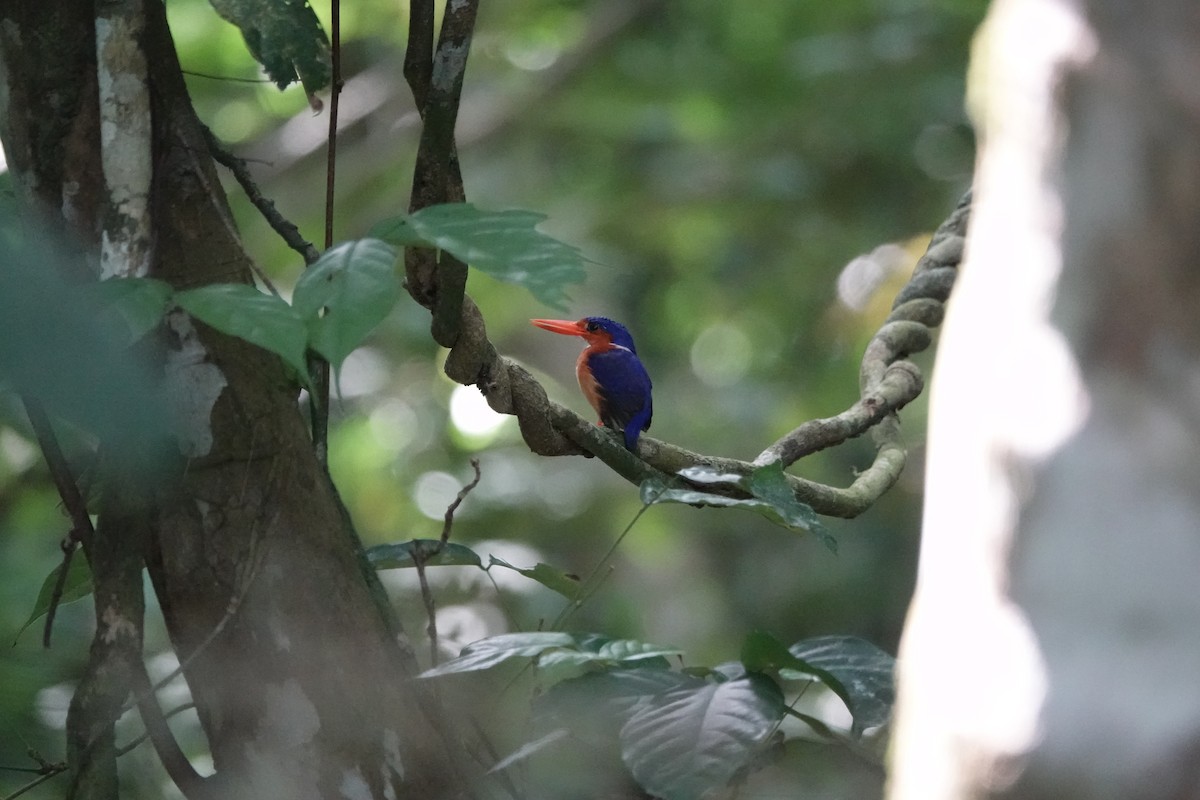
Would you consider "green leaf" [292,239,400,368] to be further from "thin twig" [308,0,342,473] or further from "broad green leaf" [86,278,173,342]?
"thin twig" [308,0,342,473]

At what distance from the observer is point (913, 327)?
1742 mm

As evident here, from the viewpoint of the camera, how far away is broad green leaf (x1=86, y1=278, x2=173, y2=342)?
29.4 inches

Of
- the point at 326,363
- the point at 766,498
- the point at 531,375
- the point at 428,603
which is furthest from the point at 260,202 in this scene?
the point at 766,498

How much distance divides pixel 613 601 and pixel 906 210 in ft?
6.60

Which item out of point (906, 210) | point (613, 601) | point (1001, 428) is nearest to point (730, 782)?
point (1001, 428)

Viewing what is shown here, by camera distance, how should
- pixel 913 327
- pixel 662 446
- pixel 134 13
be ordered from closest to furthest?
pixel 134 13 < pixel 662 446 < pixel 913 327

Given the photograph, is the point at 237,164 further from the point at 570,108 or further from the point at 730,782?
the point at 570,108

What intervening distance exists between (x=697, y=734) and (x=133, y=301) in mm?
573

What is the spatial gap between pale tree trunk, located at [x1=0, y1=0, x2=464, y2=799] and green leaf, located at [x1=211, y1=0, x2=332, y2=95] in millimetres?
160

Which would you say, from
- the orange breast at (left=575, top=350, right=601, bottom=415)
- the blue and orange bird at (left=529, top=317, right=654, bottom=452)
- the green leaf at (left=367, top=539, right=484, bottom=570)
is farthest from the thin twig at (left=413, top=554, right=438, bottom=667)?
the orange breast at (left=575, top=350, right=601, bottom=415)

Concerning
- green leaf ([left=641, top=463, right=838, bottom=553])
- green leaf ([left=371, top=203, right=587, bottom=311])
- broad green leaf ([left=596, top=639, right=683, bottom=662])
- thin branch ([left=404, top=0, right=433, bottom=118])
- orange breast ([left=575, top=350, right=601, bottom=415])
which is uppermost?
thin branch ([left=404, top=0, right=433, bottom=118])

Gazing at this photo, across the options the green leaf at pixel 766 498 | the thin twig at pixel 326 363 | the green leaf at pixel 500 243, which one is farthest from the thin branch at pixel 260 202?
the green leaf at pixel 766 498

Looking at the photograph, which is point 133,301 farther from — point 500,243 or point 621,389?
point 621,389

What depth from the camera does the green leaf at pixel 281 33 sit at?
122cm
